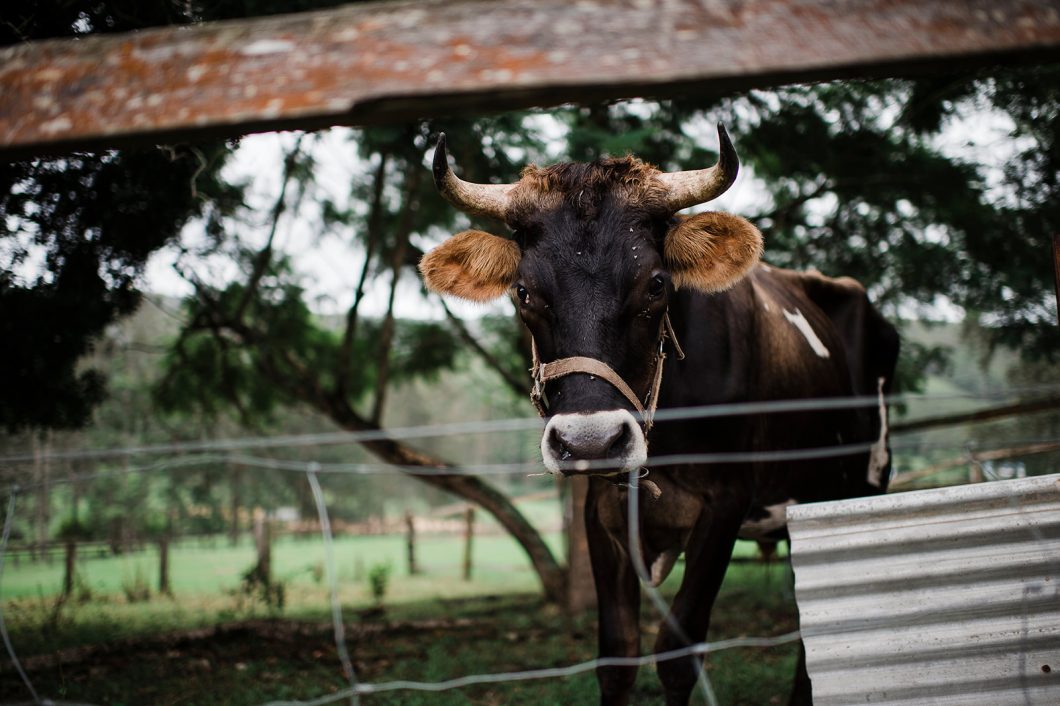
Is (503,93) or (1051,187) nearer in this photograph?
(503,93)

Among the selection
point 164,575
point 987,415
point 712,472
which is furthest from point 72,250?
point 987,415

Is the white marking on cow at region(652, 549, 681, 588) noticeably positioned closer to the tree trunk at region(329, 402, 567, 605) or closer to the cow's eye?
the cow's eye

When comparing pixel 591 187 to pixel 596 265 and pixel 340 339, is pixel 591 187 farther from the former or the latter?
pixel 340 339

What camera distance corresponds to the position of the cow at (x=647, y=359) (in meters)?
2.77

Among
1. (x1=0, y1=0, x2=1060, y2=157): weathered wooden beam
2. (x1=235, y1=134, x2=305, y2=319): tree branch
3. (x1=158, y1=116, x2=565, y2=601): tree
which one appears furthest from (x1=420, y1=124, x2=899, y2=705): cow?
(x1=235, y1=134, x2=305, y2=319): tree branch

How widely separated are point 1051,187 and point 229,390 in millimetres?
8326

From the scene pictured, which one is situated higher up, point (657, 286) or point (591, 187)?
point (591, 187)

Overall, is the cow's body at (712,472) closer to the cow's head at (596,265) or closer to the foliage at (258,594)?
the cow's head at (596,265)

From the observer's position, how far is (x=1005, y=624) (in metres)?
2.27

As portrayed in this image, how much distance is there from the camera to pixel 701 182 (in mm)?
3018

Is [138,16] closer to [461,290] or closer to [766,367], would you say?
[461,290]

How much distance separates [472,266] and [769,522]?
2.08m

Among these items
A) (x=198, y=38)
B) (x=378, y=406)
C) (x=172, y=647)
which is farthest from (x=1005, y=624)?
(x=378, y=406)

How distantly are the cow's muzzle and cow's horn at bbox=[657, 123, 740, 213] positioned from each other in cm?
96
